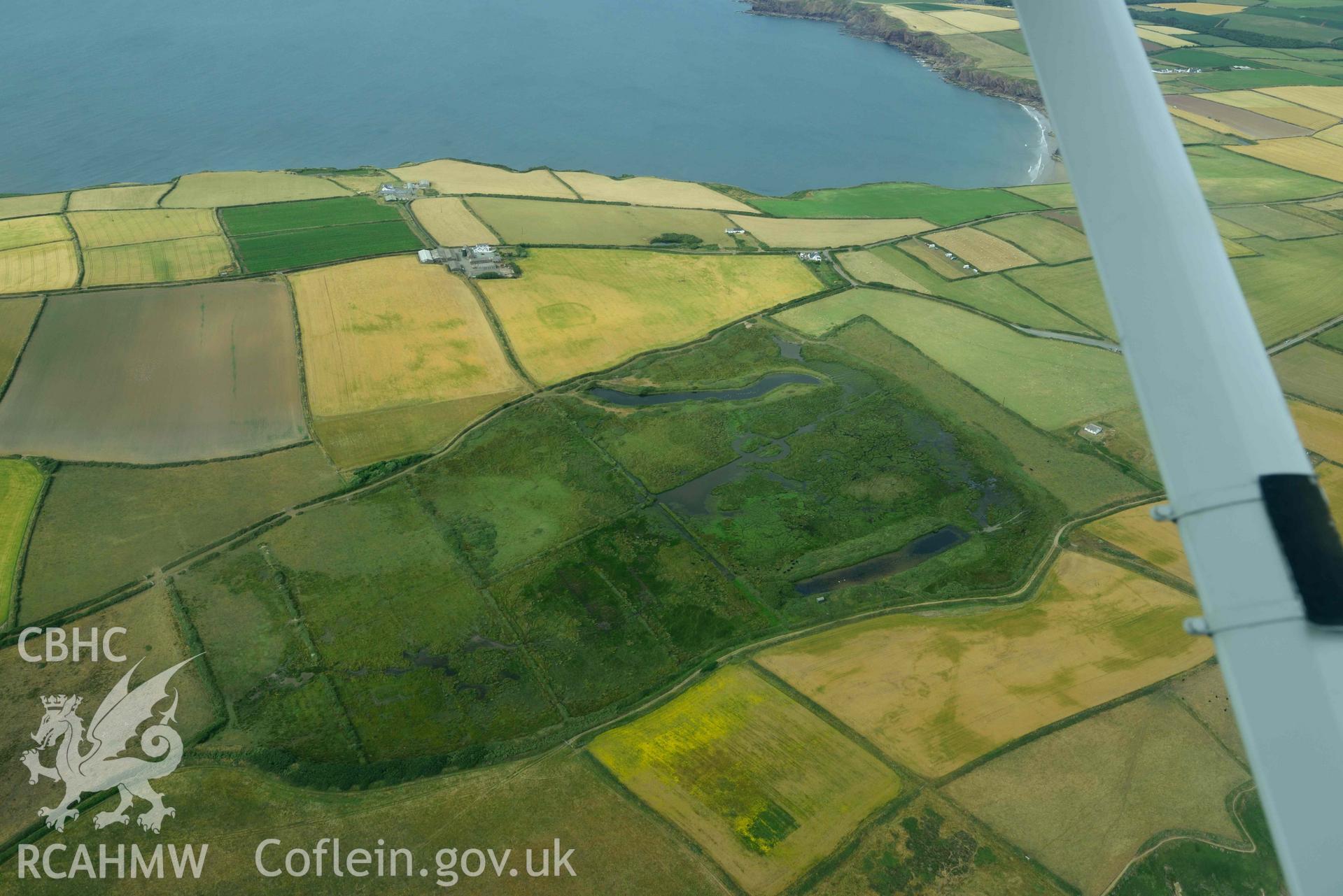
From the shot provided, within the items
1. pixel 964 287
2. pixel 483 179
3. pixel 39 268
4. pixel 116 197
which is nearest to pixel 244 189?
pixel 116 197

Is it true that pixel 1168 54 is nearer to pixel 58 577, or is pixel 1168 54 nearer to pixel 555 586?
pixel 555 586

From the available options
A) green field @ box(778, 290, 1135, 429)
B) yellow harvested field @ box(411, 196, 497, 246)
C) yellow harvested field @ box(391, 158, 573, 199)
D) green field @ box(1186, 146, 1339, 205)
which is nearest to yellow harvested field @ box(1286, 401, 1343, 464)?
green field @ box(778, 290, 1135, 429)

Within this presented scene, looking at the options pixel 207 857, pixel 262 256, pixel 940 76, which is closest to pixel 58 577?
pixel 207 857

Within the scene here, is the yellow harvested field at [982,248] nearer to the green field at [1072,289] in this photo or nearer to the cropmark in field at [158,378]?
the green field at [1072,289]

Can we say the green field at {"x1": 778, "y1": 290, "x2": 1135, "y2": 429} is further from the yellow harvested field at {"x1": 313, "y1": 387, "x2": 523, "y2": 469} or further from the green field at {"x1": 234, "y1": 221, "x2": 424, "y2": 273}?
the green field at {"x1": 234, "y1": 221, "x2": 424, "y2": 273}

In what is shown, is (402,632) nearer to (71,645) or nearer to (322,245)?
(71,645)
